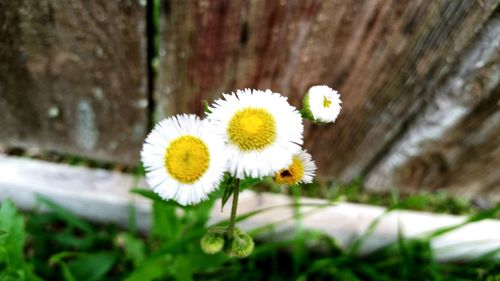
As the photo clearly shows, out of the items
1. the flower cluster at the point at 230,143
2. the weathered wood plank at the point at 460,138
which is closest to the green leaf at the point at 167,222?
the flower cluster at the point at 230,143

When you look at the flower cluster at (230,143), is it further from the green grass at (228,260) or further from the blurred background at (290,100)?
the green grass at (228,260)

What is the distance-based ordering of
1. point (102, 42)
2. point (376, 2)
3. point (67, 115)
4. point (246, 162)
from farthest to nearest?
point (67, 115)
point (102, 42)
point (376, 2)
point (246, 162)

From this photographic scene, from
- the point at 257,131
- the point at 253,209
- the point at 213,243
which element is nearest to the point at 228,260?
the point at 253,209

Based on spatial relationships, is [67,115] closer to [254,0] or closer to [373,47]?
[254,0]

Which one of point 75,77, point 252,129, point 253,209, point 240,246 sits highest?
point 75,77

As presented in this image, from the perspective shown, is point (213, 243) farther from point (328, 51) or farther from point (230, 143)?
point (328, 51)

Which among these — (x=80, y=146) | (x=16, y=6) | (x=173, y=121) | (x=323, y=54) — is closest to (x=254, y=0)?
(x=323, y=54)
